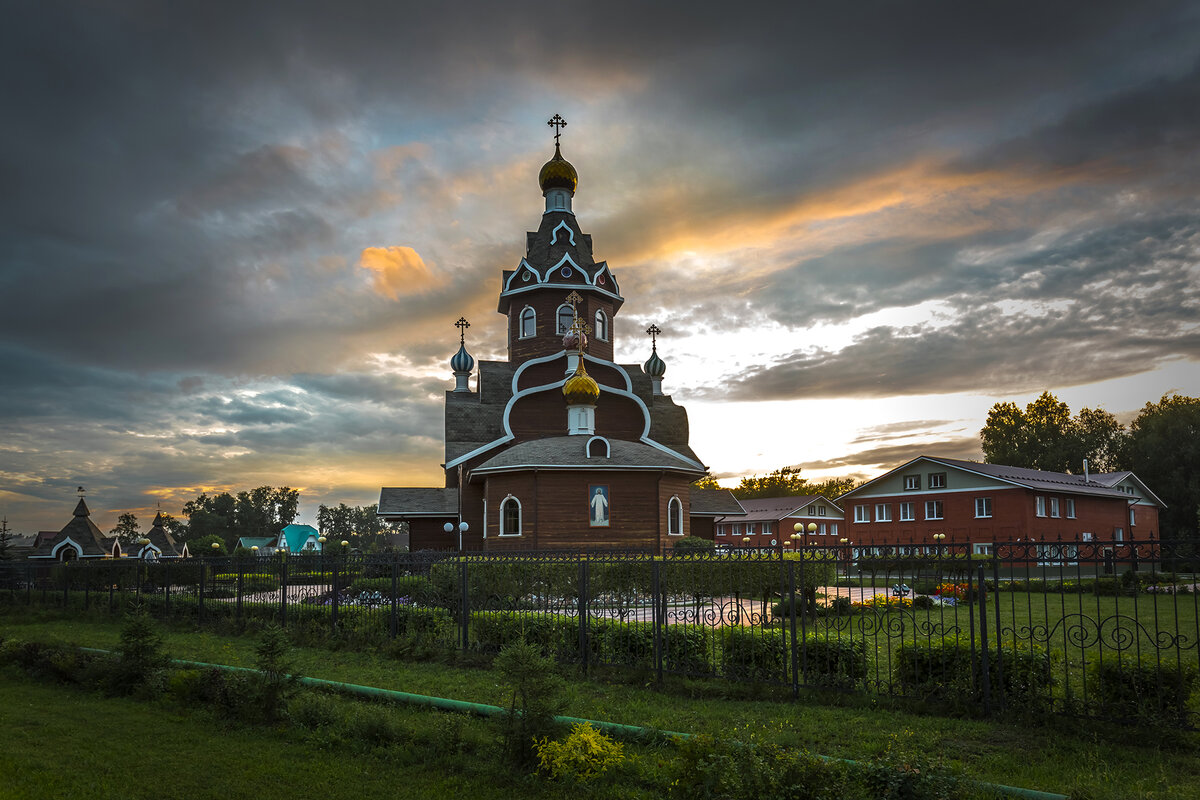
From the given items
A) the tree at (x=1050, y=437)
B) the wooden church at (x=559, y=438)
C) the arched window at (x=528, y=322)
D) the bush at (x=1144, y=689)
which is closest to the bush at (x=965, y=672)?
the bush at (x=1144, y=689)

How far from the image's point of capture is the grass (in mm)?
5363

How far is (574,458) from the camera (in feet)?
76.0

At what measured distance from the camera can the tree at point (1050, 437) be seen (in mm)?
58156

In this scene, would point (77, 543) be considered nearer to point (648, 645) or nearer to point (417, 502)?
point (417, 502)

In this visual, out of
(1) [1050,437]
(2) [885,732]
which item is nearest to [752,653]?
(2) [885,732]

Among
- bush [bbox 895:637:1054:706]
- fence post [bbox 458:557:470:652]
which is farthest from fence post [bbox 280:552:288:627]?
bush [bbox 895:637:1054:706]

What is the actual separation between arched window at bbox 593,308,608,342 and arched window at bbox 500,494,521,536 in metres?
10.3

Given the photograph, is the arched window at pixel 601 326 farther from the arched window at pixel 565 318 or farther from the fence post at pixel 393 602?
the fence post at pixel 393 602

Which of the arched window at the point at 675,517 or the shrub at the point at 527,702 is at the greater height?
the arched window at the point at 675,517

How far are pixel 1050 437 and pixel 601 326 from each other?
45.5 m

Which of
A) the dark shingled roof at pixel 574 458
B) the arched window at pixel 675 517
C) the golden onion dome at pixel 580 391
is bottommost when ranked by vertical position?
the arched window at pixel 675 517

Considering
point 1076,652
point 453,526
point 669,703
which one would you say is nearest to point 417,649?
point 669,703

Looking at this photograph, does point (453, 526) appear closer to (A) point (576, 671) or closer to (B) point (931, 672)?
(A) point (576, 671)

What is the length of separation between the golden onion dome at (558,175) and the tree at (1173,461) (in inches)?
1553
